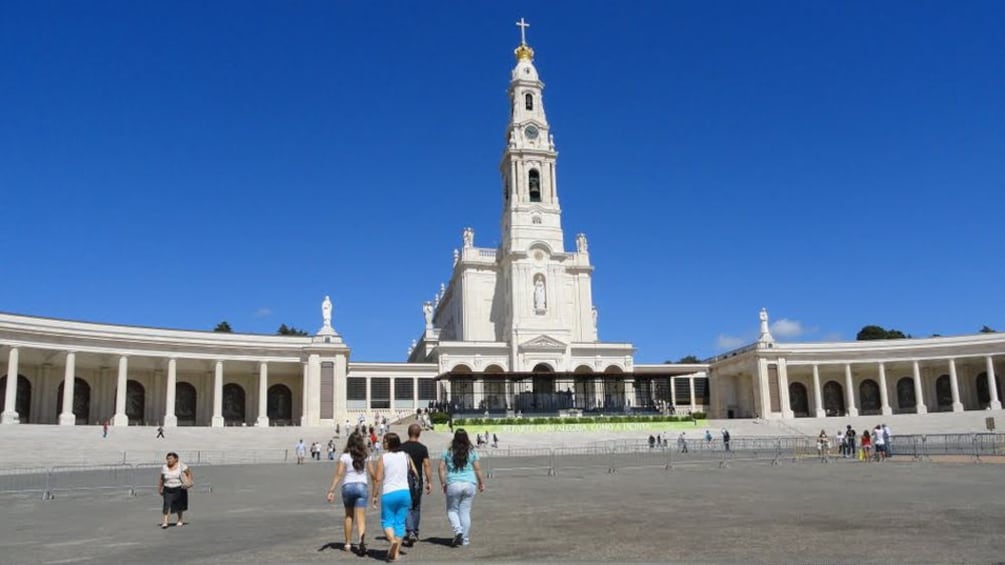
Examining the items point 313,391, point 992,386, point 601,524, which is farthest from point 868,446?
point 992,386

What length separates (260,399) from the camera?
67875 millimetres

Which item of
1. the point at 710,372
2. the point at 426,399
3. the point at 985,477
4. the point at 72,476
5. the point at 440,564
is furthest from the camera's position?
the point at 710,372

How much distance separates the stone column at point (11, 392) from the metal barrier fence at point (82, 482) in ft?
58.4

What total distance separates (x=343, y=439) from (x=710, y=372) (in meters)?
44.0

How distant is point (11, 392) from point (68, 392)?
4.36 metres

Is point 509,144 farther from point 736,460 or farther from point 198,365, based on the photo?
point 736,460

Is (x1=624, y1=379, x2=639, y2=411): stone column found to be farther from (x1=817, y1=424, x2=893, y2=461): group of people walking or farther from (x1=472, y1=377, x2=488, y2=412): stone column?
(x1=817, y1=424, x2=893, y2=461): group of people walking

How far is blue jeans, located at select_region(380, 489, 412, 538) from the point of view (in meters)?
11.3

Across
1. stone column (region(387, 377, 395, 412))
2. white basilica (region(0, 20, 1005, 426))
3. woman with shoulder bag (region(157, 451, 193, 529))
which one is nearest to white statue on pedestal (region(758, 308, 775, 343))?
white basilica (region(0, 20, 1005, 426))

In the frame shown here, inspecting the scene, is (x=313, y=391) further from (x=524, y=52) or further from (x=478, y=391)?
(x=524, y=52)

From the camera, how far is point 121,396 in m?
61.5

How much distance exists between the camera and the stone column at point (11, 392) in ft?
176

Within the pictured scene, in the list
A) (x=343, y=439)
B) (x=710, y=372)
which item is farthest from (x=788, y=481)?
(x=710, y=372)

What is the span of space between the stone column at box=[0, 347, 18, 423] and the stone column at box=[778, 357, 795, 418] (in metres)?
59.8
